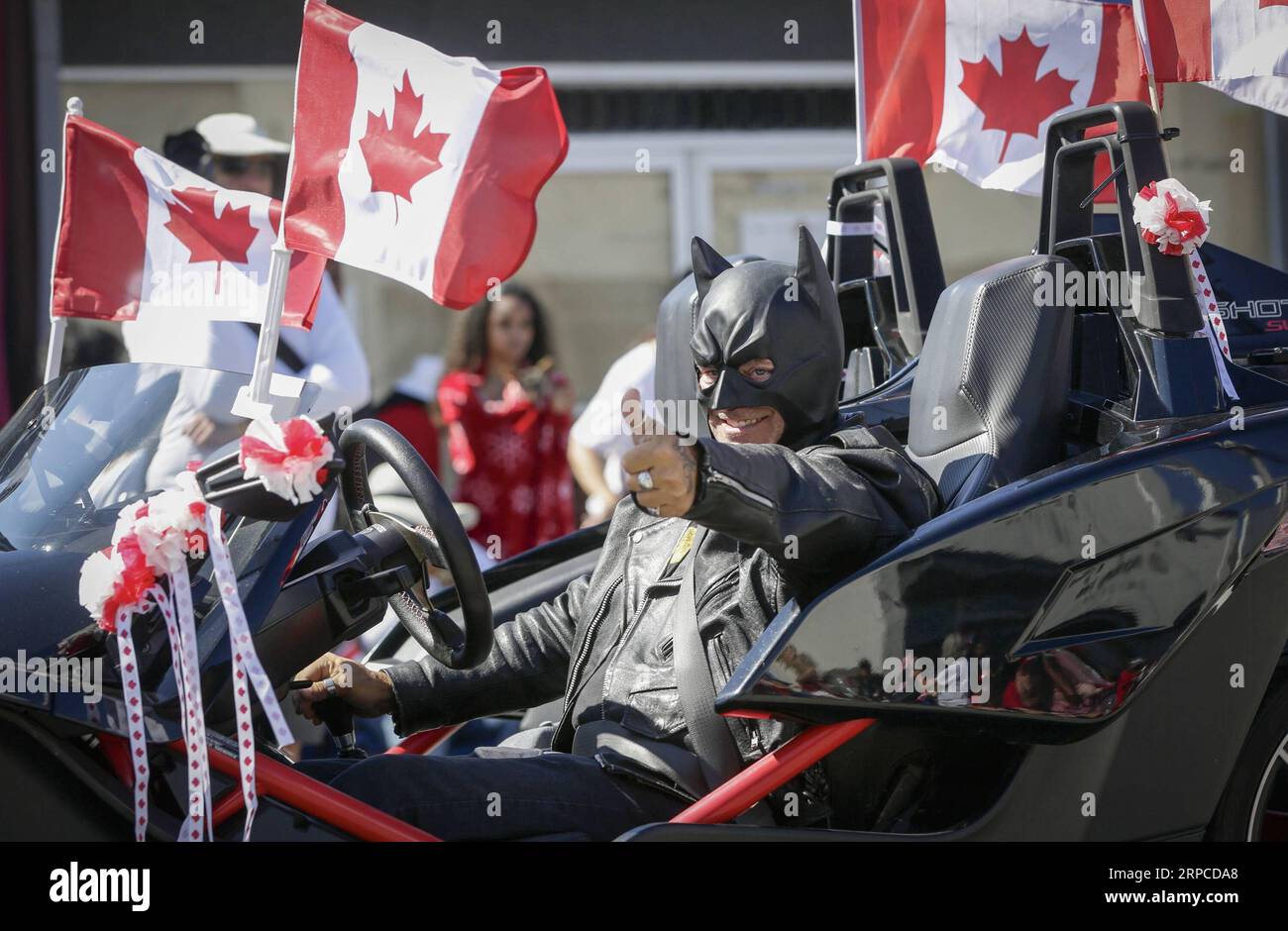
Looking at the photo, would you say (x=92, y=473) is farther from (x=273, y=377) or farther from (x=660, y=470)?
(x=660, y=470)

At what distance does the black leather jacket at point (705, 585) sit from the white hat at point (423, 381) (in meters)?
3.38

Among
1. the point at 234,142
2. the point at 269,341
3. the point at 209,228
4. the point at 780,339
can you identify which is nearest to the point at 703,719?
the point at 780,339

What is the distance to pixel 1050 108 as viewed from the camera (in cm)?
432

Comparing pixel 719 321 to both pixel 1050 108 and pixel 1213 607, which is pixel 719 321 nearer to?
pixel 1213 607

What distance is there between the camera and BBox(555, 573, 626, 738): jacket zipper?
2844 mm

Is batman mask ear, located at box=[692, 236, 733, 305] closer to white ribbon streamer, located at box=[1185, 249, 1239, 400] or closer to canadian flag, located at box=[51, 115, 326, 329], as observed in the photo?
white ribbon streamer, located at box=[1185, 249, 1239, 400]

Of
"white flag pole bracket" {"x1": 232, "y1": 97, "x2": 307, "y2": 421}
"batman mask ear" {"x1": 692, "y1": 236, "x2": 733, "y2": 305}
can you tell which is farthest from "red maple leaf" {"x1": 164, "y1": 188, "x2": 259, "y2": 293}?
"batman mask ear" {"x1": 692, "y1": 236, "x2": 733, "y2": 305}

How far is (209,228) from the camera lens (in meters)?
3.67

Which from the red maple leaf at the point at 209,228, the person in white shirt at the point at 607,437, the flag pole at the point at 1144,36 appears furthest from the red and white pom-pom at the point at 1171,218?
the person in white shirt at the point at 607,437

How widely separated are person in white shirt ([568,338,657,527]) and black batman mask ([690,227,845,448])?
8.27ft

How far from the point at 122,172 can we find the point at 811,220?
16.6 ft
